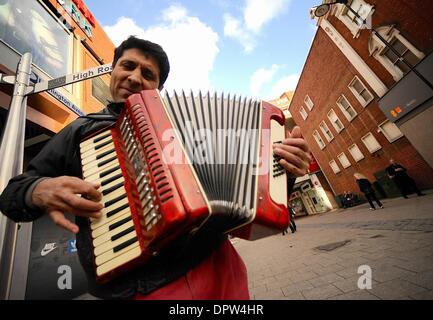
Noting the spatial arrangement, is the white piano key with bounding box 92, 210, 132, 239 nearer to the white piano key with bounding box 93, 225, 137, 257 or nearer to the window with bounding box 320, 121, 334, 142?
the white piano key with bounding box 93, 225, 137, 257

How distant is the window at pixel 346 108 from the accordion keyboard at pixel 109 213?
1246 cm

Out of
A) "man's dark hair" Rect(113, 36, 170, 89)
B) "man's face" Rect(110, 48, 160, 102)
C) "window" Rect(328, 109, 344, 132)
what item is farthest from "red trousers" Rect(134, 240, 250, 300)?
"window" Rect(328, 109, 344, 132)

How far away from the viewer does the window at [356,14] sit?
8.42 metres

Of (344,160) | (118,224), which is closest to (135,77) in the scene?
(118,224)

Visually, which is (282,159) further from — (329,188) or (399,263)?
(329,188)

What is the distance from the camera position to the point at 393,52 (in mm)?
7859

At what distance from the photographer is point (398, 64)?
26.1ft

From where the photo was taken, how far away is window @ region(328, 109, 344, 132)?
40.7 feet

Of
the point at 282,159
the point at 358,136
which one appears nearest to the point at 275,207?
the point at 282,159

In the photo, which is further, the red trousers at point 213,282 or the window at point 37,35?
the window at point 37,35

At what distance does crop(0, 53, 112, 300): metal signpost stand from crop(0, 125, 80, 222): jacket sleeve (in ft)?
3.97

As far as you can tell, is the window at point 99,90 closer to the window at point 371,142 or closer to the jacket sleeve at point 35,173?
the jacket sleeve at point 35,173

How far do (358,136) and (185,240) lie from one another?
12491mm

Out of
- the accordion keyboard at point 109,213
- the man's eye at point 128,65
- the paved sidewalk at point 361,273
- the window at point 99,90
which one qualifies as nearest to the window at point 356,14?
the paved sidewalk at point 361,273
